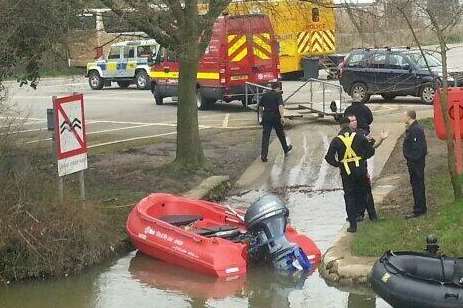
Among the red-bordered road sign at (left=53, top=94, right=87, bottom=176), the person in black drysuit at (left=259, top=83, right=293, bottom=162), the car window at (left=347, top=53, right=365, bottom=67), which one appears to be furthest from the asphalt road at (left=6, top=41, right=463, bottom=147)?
the red-bordered road sign at (left=53, top=94, right=87, bottom=176)

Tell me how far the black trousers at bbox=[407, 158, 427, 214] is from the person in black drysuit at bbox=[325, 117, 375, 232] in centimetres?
66

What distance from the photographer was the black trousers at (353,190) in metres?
11.8

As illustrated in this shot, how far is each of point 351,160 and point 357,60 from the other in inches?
610

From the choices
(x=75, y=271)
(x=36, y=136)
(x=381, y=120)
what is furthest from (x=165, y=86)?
(x=75, y=271)

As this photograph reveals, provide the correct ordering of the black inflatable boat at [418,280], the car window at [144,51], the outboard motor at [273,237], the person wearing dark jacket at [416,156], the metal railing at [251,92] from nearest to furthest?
1. the black inflatable boat at [418,280]
2. the outboard motor at [273,237]
3. the person wearing dark jacket at [416,156]
4. the metal railing at [251,92]
5. the car window at [144,51]

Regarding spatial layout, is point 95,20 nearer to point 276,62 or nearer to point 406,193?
point 406,193

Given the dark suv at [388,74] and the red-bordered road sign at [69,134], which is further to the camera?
the dark suv at [388,74]

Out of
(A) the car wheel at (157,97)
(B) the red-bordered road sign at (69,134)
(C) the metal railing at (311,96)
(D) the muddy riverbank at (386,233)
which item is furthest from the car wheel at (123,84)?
(B) the red-bordered road sign at (69,134)

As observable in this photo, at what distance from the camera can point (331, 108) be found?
2192 cm

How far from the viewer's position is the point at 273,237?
1111 cm

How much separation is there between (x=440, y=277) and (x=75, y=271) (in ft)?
16.2

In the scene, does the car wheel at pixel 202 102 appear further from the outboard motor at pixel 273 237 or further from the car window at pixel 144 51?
the outboard motor at pixel 273 237

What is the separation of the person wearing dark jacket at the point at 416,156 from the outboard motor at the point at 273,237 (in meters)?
2.01

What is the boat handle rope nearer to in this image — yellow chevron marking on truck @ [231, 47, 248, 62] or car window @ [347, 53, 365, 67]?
yellow chevron marking on truck @ [231, 47, 248, 62]
